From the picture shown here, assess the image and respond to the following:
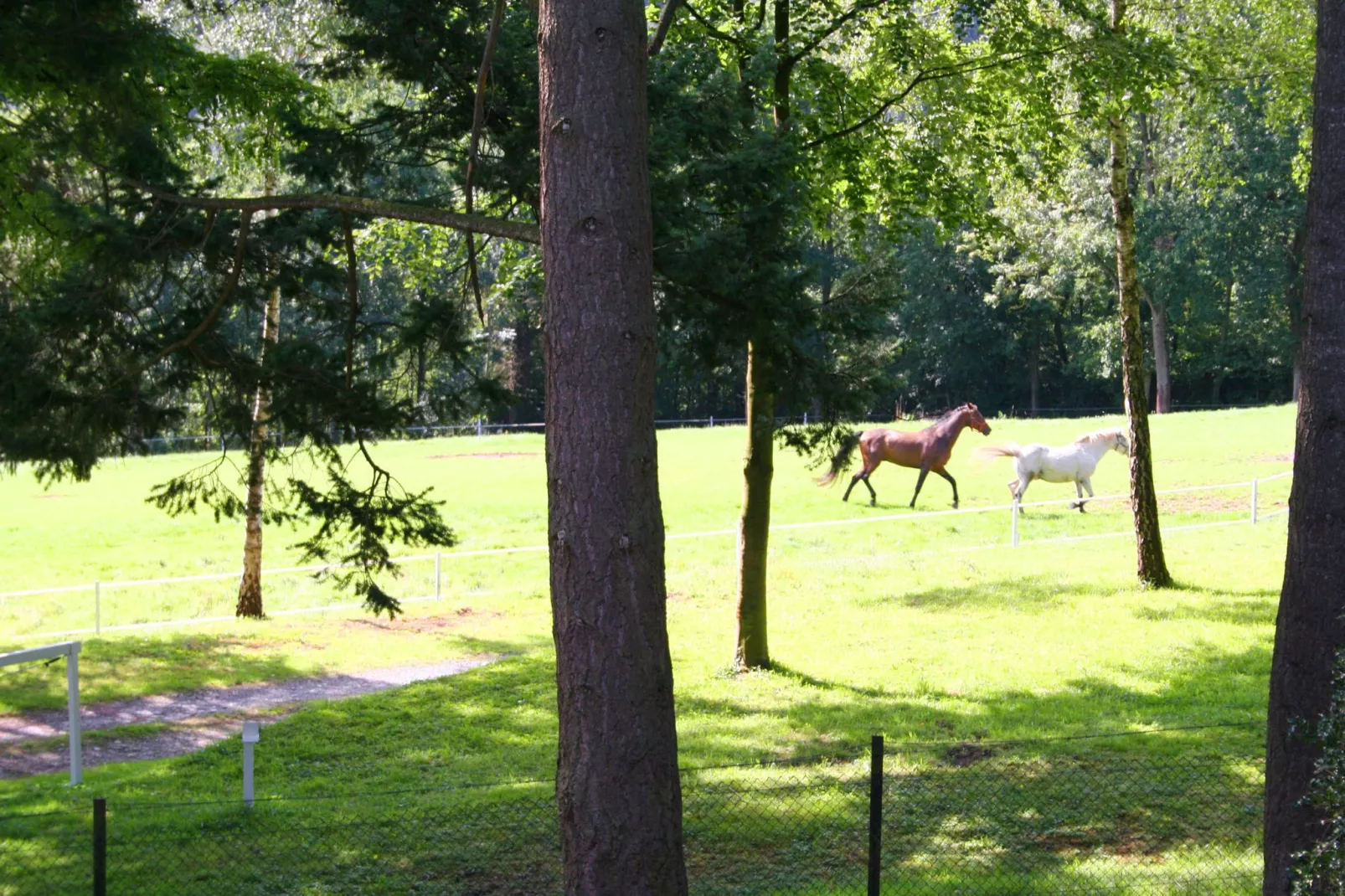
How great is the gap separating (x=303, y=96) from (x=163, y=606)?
10105 millimetres

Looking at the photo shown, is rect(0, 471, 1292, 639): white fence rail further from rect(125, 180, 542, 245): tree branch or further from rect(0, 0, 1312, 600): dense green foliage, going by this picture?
rect(125, 180, 542, 245): tree branch

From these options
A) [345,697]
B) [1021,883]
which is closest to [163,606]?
[345,697]

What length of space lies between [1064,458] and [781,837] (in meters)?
20.8

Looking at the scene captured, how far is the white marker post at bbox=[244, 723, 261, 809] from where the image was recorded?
32.0ft

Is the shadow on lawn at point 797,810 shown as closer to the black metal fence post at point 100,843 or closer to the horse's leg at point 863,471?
the black metal fence post at point 100,843

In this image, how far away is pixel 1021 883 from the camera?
7.85m

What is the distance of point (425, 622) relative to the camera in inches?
821

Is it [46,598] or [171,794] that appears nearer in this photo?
[171,794]

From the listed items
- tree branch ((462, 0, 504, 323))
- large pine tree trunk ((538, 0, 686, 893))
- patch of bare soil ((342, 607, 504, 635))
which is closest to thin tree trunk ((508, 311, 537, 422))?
patch of bare soil ((342, 607, 504, 635))

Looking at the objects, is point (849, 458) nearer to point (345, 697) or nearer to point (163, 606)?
point (345, 697)

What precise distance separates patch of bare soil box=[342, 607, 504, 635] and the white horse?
12.2 metres

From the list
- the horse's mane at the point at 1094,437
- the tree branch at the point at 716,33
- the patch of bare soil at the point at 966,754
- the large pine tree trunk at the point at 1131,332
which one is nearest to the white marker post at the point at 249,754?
the patch of bare soil at the point at 966,754

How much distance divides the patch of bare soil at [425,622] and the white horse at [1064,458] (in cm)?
1221

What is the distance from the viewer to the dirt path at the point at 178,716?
13352mm
